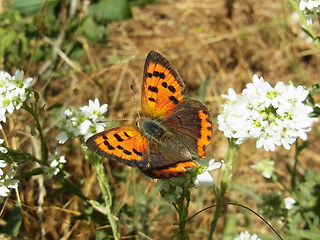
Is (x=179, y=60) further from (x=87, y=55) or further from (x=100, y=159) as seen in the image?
(x=100, y=159)

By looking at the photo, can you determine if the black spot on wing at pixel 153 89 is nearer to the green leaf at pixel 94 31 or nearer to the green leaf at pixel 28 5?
the green leaf at pixel 94 31

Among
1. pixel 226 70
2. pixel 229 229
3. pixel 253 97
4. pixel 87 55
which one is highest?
pixel 253 97

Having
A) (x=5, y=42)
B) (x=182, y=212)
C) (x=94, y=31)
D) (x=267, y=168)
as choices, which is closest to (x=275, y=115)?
(x=182, y=212)

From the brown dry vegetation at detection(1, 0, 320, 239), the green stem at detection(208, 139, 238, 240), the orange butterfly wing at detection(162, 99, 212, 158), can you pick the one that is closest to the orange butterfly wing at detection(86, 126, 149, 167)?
the orange butterfly wing at detection(162, 99, 212, 158)

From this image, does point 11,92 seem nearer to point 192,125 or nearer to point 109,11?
point 192,125

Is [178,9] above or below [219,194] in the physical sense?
above

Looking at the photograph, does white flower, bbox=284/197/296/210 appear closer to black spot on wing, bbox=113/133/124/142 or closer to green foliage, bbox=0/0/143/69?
black spot on wing, bbox=113/133/124/142

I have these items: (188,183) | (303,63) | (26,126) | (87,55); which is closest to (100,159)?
(188,183)

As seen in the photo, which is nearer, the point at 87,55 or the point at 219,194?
the point at 219,194

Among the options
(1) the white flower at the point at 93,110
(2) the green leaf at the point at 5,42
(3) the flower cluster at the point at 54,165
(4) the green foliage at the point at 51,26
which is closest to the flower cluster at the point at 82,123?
(1) the white flower at the point at 93,110
